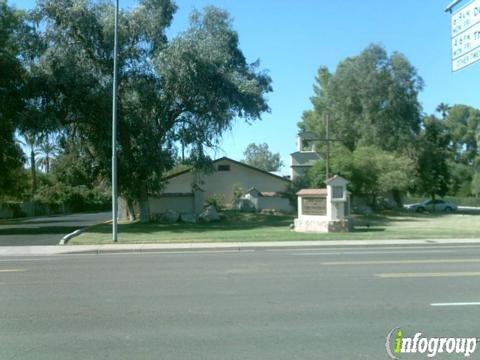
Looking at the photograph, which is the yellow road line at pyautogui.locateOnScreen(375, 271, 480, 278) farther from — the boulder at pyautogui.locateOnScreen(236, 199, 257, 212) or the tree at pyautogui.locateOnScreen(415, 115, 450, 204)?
the tree at pyautogui.locateOnScreen(415, 115, 450, 204)

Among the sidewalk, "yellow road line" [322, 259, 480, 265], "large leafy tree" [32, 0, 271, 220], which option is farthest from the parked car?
"yellow road line" [322, 259, 480, 265]

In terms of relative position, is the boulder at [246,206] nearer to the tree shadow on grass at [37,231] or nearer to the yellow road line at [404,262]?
the tree shadow on grass at [37,231]

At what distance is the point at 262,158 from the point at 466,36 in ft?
417

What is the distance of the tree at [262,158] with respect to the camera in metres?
137

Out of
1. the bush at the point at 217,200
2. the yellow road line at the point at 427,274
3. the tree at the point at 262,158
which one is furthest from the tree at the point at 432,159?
the tree at the point at 262,158

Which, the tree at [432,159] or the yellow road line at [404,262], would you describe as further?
the tree at [432,159]

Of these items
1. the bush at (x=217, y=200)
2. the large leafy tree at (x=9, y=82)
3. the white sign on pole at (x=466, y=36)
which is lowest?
the bush at (x=217, y=200)

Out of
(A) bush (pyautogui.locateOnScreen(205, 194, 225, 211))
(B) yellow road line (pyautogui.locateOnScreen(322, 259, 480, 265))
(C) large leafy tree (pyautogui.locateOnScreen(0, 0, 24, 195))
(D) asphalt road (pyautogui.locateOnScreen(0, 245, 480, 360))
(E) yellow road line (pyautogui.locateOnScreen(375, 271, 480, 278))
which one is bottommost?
(D) asphalt road (pyautogui.locateOnScreen(0, 245, 480, 360))

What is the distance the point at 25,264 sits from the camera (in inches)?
626

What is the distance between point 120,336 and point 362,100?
55.4 m

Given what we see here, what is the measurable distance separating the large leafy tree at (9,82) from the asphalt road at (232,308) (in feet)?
61.3

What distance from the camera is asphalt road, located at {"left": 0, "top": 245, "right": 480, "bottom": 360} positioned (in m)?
6.63

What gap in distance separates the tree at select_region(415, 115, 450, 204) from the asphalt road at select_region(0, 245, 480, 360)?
4827cm

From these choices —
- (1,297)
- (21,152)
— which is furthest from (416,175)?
(1,297)
